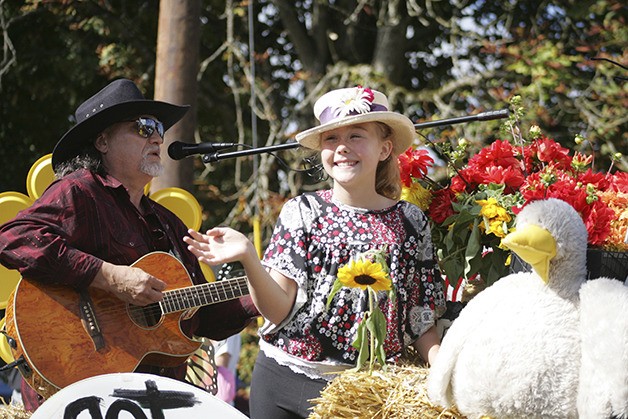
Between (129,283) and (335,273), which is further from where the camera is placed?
(129,283)

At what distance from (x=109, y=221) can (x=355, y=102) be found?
3.21ft

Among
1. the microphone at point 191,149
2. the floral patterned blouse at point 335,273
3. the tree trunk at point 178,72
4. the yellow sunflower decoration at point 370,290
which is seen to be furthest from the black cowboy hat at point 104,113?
the tree trunk at point 178,72

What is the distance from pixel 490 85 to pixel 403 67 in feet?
4.09

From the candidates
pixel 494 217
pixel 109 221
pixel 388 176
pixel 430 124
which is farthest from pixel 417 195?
pixel 109 221

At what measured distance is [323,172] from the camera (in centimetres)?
348

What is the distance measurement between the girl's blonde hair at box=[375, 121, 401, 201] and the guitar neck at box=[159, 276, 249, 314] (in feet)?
1.97

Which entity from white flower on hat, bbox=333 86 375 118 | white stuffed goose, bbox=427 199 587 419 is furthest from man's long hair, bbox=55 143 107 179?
white stuffed goose, bbox=427 199 587 419

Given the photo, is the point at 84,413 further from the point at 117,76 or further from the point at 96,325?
the point at 117,76

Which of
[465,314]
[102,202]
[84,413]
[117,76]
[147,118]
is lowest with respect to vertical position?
[84,413]

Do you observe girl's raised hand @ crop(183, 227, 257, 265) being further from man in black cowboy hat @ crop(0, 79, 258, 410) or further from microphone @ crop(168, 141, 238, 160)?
microphone @ crop(168, 141, 238, 160)

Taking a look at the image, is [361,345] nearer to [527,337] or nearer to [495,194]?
[527,337]

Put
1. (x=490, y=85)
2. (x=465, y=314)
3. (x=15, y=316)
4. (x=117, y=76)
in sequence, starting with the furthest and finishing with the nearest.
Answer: (x=117, y=76)
(x=490, y=85)
(x=15, y=316)
(x=465, y=314)

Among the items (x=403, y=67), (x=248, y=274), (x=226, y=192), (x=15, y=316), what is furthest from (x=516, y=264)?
(x=226, y=192)

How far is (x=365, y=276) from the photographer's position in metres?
2.70
